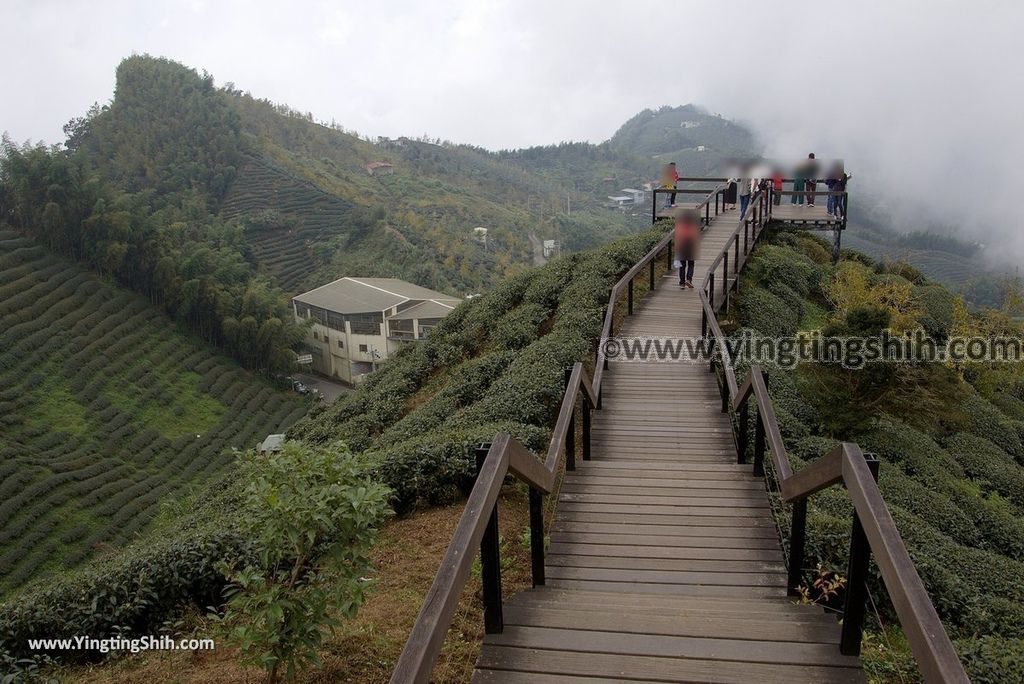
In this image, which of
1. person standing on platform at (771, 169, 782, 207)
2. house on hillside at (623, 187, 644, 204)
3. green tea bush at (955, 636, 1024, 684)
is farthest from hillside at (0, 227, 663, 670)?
house on hillside at (623, 187, 644, 204)

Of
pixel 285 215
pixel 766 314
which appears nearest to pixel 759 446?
pixel 766 314

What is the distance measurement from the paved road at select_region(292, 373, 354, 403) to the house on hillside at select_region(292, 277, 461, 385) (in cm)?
92

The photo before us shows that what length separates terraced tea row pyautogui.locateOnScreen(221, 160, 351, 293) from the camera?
262ft

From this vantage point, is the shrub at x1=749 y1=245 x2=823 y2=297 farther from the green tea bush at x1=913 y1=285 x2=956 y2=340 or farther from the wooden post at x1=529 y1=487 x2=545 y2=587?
the wooden post at x1=529 y1=487 x2=545 y2=587

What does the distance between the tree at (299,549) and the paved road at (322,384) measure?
51.3 metres

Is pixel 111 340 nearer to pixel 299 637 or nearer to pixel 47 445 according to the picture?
pixel 47 445

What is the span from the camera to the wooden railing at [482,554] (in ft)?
6.53

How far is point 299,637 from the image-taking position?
3.10 metres

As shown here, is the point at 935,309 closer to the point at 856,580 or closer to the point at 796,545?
the point at 796,545

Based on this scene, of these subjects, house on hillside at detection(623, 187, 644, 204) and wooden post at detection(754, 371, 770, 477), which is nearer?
wooden post at detection(754, 371, 770, 477)

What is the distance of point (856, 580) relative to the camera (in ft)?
8.64

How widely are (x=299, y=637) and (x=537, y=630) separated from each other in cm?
109

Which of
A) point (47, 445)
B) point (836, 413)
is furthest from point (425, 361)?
point (47, 445)

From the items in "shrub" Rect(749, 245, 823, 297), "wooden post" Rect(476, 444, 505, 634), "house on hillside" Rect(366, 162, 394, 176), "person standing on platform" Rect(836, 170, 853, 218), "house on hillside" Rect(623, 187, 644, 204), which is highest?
"house on hillside" Rect(366, 162, 394, 176)
